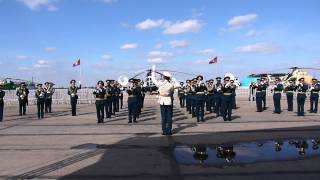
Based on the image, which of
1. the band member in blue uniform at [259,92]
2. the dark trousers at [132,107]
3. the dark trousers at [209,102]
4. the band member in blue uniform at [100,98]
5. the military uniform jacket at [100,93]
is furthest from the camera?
the band member in blue uniform at [259,92]

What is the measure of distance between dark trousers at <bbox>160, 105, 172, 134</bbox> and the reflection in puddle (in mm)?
2629

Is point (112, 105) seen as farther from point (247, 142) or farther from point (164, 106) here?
point (247, 142)

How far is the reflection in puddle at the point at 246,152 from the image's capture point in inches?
363

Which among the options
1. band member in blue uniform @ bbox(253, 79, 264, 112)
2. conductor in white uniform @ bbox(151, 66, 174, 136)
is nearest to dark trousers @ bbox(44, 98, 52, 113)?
band member in blue uniform @ bbox(253, 79, 264, 112)

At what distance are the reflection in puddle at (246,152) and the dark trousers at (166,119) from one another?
263 cm

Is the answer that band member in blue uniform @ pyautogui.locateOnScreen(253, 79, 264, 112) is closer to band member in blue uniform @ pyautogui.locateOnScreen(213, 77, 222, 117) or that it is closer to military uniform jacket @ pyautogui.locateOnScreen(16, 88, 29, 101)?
band member in blue uniform @ pyautogui.locateOnScreen(213, 77, 222, 117)

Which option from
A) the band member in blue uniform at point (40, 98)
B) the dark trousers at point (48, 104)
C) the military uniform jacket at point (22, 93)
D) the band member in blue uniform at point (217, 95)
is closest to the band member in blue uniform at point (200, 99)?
the band member in blue uniform at point (217, 95)

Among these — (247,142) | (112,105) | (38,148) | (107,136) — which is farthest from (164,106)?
(112,105)

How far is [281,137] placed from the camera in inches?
493

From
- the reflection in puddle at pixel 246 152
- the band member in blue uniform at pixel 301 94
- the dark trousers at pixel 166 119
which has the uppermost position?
the band member in blue uniform at pixel 301 94

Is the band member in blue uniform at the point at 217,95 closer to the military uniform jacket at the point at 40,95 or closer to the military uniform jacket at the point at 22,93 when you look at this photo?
the military uniform jacket at the point at 40,95

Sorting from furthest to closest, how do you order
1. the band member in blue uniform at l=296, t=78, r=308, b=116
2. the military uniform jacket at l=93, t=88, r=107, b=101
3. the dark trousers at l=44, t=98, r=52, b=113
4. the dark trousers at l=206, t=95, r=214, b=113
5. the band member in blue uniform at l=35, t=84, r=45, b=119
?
the dark trousers at l=44, t=98, r=52, b=113 < the dark trousers at l=206, t=95, r=214, b=113 < the band member in blue uniform at l=35, t=84, r=45, b=119 < the band member in blue uniform at l=296, t=78, r=308, b=116 < the military uniform jacket at l=93, t=88, r=107, b=101

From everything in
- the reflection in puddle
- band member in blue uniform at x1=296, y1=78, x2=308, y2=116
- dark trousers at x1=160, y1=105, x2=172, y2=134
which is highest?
band member in blue uniform at x1=296, y1=78, x2=308, y2=116

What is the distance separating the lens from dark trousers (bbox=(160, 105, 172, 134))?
13859 millimetres
